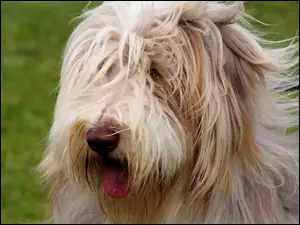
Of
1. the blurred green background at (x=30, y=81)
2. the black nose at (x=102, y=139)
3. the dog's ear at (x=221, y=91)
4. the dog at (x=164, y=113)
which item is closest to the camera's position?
the black nose at (x=102, y=139)

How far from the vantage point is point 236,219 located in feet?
14.5

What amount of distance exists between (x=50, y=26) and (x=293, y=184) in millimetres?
7470

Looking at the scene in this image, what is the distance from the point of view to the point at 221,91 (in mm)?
4082

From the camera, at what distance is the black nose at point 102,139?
378 centimetres

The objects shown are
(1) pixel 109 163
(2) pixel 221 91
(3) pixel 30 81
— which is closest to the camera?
Result: (1) pixel 109 163

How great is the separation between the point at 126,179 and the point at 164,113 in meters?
0.32

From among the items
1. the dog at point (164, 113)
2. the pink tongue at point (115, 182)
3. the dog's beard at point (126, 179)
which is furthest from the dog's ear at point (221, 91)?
the pink tongue at point (115, 182)

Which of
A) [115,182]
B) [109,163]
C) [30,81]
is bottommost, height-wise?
[30,81]

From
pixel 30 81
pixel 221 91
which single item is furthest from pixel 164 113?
pixel 30 81

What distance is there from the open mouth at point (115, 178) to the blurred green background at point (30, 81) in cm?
100

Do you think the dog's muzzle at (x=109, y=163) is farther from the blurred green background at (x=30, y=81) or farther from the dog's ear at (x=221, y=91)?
the blurred green background at (x=30, y=81)

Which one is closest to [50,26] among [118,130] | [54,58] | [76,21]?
[54,58]

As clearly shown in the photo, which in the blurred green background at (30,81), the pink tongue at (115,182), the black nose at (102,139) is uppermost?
the black nose at (102,139)

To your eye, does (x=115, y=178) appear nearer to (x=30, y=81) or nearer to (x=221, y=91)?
(x=221, y=91)
